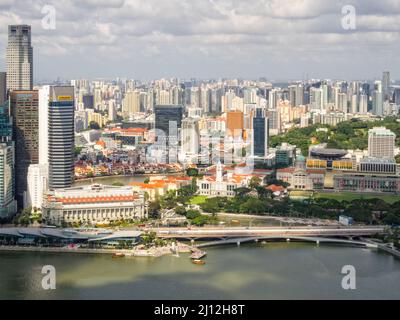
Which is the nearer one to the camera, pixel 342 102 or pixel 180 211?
pixel 180 211

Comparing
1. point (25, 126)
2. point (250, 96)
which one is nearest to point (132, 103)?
point (250, 96)

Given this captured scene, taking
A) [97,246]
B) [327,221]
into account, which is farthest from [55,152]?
[327,221]

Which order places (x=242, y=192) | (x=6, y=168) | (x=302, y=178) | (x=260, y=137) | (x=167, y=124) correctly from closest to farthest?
(x=6, y=168) → (x=242, y=192) → (x=302, y=178) → (x=260, y=137) → (x=167, y=124)

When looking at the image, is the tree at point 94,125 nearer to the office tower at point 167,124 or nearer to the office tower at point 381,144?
the office tower at point 167,124

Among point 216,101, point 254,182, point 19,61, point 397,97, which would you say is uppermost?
point 19,61

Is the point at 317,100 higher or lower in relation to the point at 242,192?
higher

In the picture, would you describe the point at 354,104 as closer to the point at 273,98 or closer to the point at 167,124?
the point at 273,98

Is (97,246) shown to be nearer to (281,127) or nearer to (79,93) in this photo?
(281,127)
